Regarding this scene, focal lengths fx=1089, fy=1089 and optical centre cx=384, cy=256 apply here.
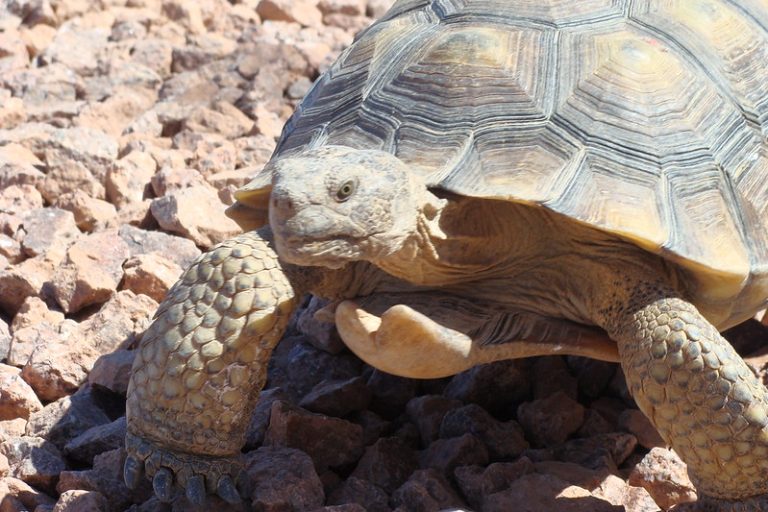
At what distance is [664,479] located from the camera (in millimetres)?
Answer: 3010

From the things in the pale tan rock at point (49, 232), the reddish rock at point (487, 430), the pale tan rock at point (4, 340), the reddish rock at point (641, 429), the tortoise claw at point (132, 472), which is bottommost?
the reddish rock at point (641, 429)

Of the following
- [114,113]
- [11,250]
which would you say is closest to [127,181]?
[11,250]

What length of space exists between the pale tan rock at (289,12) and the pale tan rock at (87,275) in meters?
2.75

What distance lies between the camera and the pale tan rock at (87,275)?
3.60 m

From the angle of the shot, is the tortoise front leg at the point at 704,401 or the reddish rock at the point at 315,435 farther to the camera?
the reddish rock at the point at 315,435

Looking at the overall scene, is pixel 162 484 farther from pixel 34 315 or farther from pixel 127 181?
pixel 127 181

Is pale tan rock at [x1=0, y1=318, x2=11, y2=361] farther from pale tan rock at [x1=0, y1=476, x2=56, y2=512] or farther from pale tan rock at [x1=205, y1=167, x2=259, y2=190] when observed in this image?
pale tan rock at [x1=205, y1=167, x2=259, y2=190]

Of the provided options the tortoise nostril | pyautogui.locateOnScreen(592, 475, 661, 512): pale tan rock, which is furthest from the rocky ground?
the tortoise nostril

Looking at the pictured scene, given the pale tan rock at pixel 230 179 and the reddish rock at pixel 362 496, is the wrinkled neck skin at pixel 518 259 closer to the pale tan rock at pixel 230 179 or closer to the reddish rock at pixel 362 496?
the reddish rock at pixel 362 496

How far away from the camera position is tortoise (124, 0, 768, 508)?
266 centimetres

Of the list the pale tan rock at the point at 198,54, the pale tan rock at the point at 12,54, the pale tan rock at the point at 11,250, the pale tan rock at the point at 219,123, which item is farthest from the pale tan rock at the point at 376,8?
the pale tan rock at the point at 11,250

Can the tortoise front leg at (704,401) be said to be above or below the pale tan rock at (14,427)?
above

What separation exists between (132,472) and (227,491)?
0.25 m

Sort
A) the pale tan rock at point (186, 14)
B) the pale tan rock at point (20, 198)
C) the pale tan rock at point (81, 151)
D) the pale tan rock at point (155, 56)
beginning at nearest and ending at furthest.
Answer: the pale tan rock at point (20, 198) < the pale tan rock at point (81, 151) < the pale tan rock at point (155, 56) < the pale tan rock at point (186, 14)
